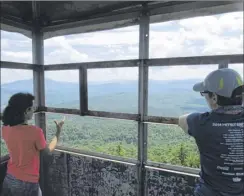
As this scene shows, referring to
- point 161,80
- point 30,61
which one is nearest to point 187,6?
point 161,80

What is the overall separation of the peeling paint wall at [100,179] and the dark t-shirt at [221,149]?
2.89 ft

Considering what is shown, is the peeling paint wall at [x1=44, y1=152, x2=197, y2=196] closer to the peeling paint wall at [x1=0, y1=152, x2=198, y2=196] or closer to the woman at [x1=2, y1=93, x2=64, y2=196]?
the peeling paint wall at [x1=0, y1=152, x2=198, y2=196]

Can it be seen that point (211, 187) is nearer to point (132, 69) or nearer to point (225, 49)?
point (225, 49)

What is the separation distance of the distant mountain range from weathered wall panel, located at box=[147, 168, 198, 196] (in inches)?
21.8

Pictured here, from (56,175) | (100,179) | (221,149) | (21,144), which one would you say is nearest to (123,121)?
(100,179)

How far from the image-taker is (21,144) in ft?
5.49

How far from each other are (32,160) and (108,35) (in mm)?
1348

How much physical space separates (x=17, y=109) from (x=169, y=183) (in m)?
1.44

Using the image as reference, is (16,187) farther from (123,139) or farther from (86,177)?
(123,139)

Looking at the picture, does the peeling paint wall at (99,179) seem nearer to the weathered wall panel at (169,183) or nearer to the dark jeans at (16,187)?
the weathered wall panel at (169,183)

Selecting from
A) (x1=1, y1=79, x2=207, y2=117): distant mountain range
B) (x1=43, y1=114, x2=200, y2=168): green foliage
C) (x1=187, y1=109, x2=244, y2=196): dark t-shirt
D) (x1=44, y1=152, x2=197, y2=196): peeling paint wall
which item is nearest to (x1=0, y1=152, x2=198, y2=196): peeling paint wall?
(x1=44, y1=152, x2=197, y2=196): peeling paint wall

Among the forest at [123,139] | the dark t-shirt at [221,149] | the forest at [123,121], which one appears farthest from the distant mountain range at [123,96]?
the dark t-shirt at [221,149]

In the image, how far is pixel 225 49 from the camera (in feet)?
6.10

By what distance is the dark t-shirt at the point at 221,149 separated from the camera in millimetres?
1170
